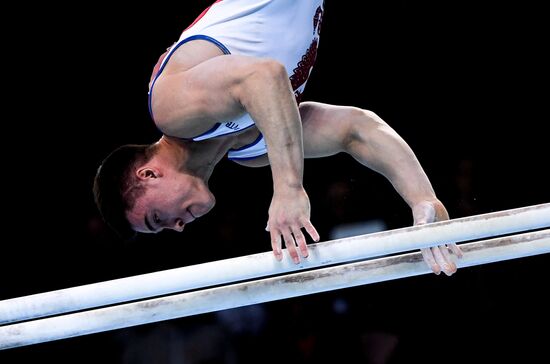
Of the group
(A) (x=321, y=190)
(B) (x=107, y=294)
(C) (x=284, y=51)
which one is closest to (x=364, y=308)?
(A) (x=321, y=190)

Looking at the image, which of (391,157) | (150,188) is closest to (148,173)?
(150,188)

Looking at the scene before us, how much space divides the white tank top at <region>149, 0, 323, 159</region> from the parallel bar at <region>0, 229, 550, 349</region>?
1.90 feet

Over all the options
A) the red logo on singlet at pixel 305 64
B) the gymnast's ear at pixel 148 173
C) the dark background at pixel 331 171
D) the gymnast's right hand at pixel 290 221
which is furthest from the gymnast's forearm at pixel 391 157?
the dark background at pixel 331 171

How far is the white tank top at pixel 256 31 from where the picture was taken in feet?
8.36

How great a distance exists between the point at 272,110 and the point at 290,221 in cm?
32

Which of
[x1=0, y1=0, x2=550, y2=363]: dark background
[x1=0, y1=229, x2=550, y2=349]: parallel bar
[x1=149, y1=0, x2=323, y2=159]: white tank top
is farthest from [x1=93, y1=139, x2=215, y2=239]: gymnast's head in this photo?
[x1=0, y1=0, x2=550, y2=363]: dark background

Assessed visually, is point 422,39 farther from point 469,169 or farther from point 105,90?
point 105,90

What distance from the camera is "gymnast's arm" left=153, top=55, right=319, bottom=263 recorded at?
2111 mm

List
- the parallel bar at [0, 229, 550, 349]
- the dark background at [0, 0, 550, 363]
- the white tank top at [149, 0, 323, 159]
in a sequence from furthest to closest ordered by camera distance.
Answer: the dark background at [0, 0, 550, 363] < the white tank top at [149, 0, 323, 159] < the parallel bar at [0, 229, 550, 349]

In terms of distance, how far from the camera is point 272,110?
2.17 m

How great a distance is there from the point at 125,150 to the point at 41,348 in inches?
79.6

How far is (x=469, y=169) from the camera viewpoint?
4.75 m

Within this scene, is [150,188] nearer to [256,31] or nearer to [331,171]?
[256,31]

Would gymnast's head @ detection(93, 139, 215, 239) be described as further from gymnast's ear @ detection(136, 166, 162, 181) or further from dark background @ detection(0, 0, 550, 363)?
dark background @ detection(0, 0, 550, 363)
